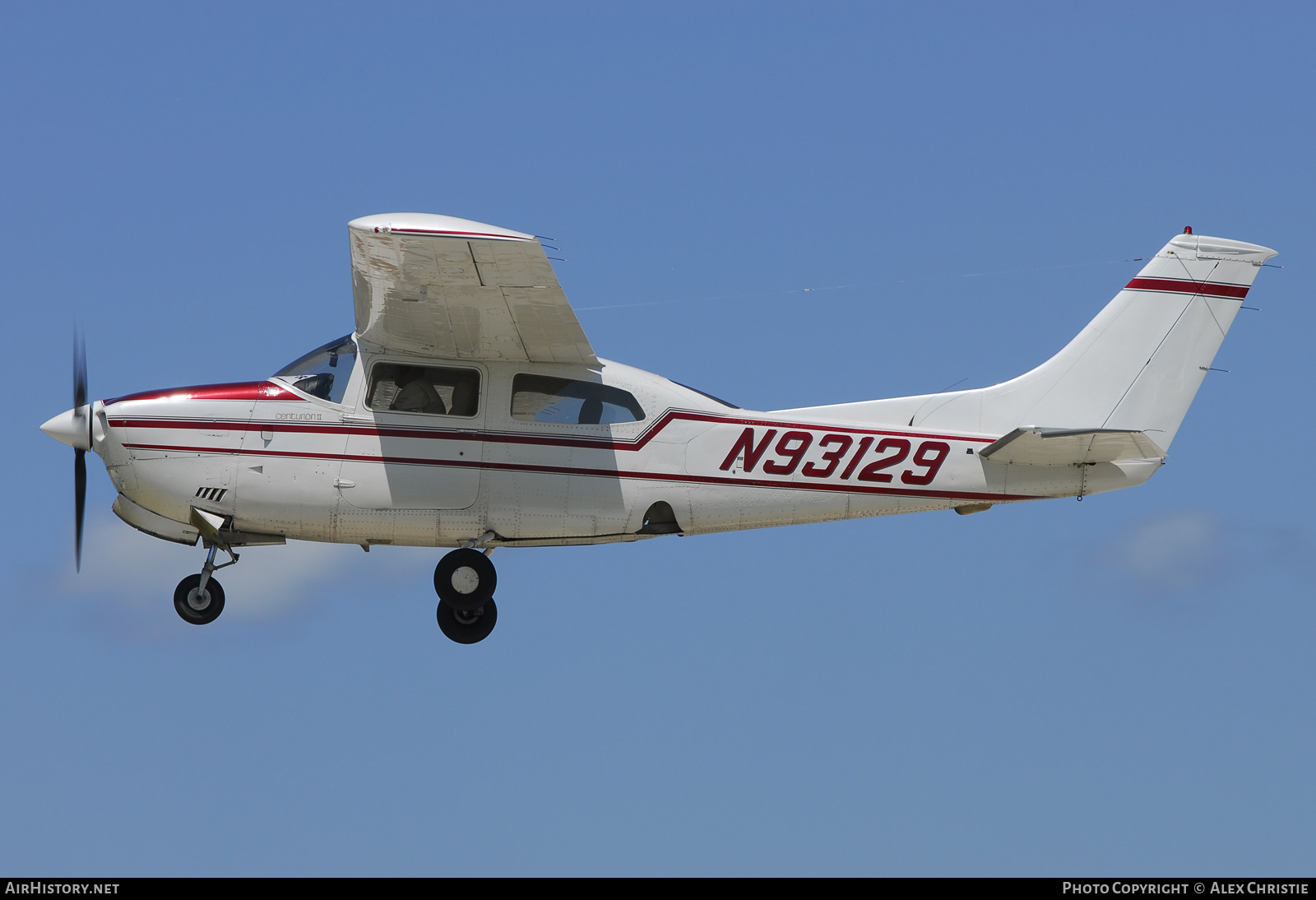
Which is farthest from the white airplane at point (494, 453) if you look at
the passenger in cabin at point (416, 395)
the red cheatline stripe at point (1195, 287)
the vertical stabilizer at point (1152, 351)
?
the red cheatline stripe at point (1195, 287)

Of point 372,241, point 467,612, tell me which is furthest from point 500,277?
point 467,612

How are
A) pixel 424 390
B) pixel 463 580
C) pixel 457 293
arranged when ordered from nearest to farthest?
1. pixel 457 293
2. pixel 424 390
3. pixel 463 580

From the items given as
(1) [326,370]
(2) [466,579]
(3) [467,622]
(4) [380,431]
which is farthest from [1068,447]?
(1) [326,370]

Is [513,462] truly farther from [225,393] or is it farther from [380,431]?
[225,393]

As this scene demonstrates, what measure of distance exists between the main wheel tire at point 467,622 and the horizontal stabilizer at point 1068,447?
16.6ft

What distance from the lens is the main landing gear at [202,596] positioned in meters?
15.1

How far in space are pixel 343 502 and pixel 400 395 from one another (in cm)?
114

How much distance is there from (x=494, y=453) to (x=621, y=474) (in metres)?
1.21

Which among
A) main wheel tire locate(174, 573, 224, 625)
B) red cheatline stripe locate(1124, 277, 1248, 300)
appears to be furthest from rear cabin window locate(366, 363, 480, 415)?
red cheatline stripe locate(1124, 277, 1248, 300)

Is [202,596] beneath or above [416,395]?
beneath

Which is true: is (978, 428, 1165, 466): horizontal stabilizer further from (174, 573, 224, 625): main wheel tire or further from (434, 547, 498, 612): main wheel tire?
(174, 573, 224, 625): main wheel tire

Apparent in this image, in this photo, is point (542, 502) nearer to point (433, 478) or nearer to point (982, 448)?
point (433, 478)

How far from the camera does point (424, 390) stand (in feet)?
49.3

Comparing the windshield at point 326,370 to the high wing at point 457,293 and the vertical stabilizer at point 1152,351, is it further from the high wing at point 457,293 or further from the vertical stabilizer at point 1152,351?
the vertical stabilizer at point 1152,351
